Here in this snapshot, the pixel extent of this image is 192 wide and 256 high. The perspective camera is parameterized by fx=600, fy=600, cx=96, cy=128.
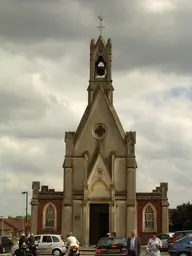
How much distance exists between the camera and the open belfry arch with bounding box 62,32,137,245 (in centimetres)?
5934

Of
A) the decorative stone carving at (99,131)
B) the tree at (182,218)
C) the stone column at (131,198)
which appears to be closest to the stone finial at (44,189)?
the decorative stone carving at (99,131)

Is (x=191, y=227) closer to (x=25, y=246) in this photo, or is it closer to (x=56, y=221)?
(x=56, y=221)

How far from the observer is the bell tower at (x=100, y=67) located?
63781mm

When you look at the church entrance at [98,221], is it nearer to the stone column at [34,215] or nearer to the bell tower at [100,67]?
the stone column at [34,215]

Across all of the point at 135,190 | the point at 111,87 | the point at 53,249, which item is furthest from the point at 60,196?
the point at 53,249

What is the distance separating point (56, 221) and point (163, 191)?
37.4 feet

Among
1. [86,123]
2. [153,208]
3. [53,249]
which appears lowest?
[53,249]

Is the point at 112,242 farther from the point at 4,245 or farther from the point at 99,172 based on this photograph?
the point at 99,172

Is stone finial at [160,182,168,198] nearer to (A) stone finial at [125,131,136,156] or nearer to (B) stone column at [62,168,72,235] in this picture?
(A) stone finial at [125,131,136,156]

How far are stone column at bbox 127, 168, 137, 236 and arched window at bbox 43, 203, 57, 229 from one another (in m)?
7.62

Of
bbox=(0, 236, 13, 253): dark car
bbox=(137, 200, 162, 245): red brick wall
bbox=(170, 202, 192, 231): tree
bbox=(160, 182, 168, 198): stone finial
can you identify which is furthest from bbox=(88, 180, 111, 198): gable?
bbox=(170, 202, 192, 231): tree

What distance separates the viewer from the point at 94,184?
5984 cm

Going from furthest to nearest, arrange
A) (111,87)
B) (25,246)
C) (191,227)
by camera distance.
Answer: (191,227) → (111,87) → (25,246)

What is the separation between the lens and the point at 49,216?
201 ft
